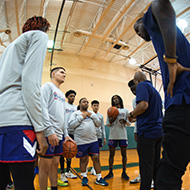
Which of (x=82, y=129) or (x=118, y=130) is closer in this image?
(x=82, y=129)

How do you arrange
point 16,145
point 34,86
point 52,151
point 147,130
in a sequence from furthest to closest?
point 52,151, point 147,130, point 34,86, point 16,145

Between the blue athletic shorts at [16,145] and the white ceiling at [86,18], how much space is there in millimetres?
6876

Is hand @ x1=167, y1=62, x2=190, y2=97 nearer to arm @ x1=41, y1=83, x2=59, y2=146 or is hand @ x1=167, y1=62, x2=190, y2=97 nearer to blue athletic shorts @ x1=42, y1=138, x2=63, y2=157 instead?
arm @ x1=41, y1=83, x2=59, y2=146

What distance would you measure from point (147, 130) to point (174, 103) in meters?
1.10

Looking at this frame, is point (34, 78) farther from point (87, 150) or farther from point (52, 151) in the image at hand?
point (87, 150)

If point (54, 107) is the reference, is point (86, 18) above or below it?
above

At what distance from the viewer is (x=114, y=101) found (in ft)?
15.5

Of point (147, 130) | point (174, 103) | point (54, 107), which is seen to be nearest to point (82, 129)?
point (54, 107)

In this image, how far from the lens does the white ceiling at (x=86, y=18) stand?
302 inches

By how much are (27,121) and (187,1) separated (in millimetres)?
9479

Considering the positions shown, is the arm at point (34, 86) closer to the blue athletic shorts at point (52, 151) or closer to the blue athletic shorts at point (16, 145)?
the blue athletic shorts at point (16, 145)

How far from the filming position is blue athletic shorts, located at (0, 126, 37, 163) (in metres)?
0.97

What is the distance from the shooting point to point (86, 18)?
902 centimetres

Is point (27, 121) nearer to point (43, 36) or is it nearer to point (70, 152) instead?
point (43, 36)
